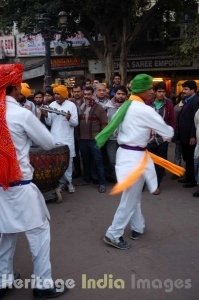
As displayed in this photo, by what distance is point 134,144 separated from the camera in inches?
173

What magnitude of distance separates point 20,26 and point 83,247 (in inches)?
454

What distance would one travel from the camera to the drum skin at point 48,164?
5.91 m

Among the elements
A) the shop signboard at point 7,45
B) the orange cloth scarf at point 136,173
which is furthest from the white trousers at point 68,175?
the shop signboard at point 7,45

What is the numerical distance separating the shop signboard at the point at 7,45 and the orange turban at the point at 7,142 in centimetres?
1892

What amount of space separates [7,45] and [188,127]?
651 inches

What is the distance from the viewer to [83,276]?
12.9 ft

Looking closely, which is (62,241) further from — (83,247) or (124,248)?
(124,248)

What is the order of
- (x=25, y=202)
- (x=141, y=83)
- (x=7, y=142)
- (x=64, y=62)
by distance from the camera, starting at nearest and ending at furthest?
(x=7, y=142), (x=25, y=202), (x=141, y=83), (x=64, y=62)

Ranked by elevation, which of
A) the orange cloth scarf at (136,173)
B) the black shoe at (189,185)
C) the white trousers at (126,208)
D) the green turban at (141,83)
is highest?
Answer: the green turban at (141,83)

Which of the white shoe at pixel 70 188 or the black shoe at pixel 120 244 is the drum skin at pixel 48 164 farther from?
the black shoe at pixel 120 244

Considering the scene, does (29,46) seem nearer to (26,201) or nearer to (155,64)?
(155,64)

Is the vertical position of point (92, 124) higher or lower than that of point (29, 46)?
lower

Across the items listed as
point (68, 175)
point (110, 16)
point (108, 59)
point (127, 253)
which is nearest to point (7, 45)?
point (108, 59)

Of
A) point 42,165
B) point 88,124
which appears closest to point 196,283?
point 42,165
